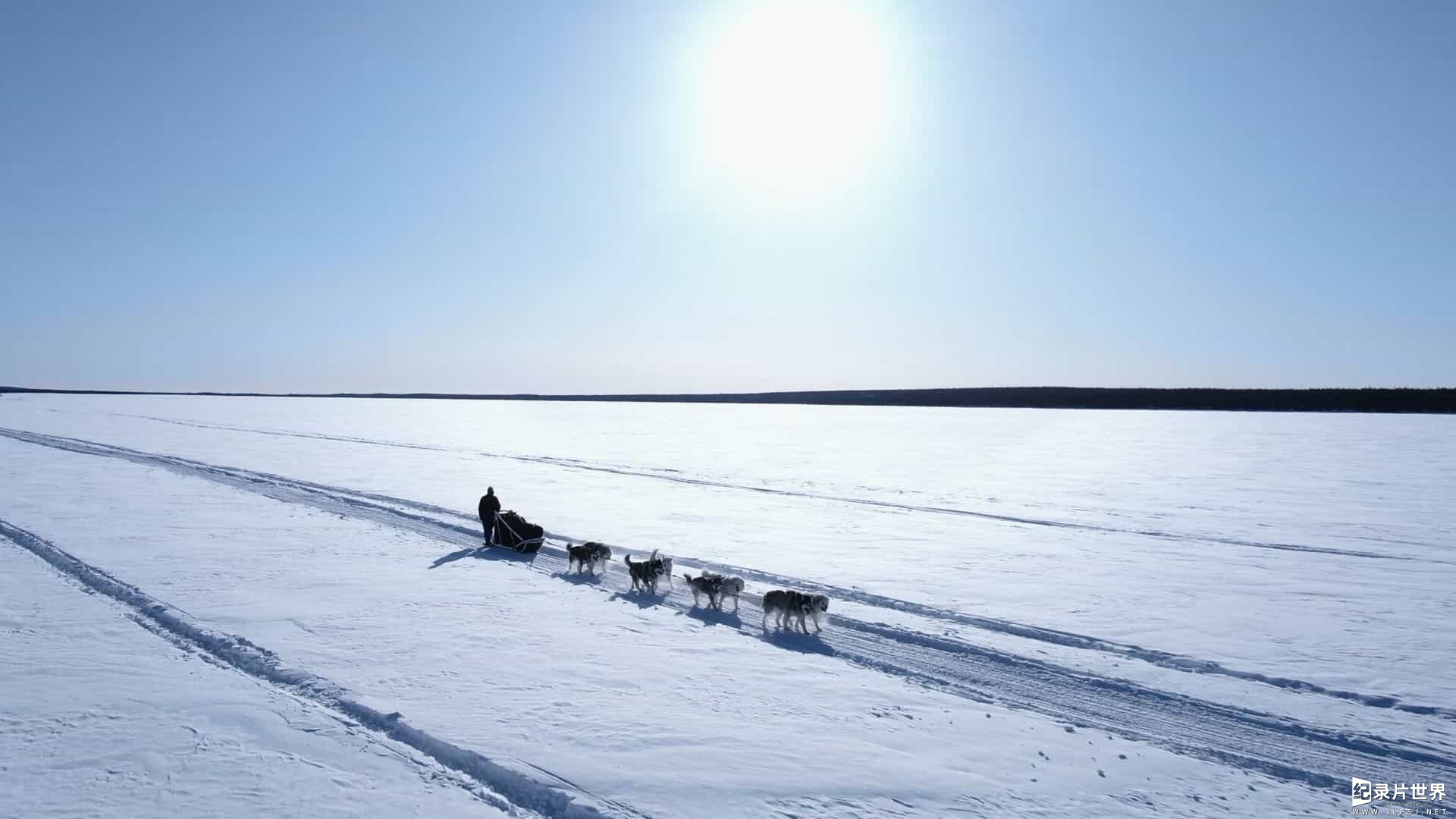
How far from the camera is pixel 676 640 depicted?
780 cm

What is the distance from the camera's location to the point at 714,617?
28.5ft

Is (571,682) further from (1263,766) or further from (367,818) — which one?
(1263,766)

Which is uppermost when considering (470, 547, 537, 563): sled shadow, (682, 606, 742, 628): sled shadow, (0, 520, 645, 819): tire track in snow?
(682, 606, 742, 628): sled shadow

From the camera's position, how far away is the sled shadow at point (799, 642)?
7513mm

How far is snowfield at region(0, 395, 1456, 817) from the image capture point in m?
4.96

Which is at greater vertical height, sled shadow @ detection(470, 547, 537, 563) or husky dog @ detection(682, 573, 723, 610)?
husky dog @ detection(682, 573, 723, 610)

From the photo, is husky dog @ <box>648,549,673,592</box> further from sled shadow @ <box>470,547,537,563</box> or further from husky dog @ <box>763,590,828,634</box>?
sled shadow @ <box>470,547,537,563</box>

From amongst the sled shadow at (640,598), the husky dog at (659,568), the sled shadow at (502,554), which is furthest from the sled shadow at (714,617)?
the sled shadow at (502,554)

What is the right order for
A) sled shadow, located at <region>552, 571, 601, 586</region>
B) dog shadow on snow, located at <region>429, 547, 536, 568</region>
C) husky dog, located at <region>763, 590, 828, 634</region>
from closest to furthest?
husky dog, located at <region>763, 590, 828, 634</region> → sled shadow, located at <region>552, 571, 601, 586</region> → dog shadow on snow, located at <region>429, 547, 536, 568</region>

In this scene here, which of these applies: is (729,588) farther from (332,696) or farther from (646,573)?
(332,696)

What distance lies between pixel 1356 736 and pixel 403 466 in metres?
23.4

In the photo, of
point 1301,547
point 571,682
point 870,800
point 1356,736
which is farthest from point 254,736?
point 1301,547

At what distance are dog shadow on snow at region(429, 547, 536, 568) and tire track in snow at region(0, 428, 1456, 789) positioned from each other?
2.87 m

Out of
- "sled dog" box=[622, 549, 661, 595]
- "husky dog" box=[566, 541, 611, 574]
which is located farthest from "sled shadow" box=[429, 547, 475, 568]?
"sled dog" box=[622, 549, 661, 595]
